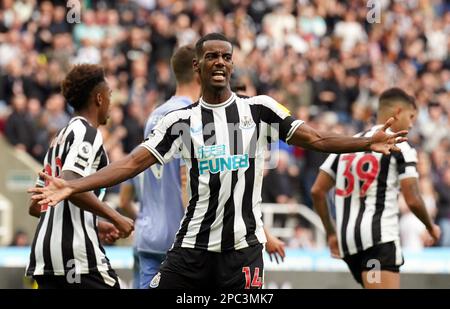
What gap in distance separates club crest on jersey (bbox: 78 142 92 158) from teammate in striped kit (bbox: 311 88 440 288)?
2617mm

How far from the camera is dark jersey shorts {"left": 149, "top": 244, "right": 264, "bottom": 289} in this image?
715 centimetres

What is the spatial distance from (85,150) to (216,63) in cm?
112

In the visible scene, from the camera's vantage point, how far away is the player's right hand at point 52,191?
254 inches

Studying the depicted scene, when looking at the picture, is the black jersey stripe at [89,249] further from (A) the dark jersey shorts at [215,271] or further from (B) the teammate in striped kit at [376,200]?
(B) the teammate in striped kit at [376,200]

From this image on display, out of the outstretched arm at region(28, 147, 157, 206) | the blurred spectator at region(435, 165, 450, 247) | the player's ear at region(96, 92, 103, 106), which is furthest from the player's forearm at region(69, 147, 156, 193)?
the blurred spectator at region(435, 165, 450, 247)

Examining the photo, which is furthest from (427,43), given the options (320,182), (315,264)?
(320,182)

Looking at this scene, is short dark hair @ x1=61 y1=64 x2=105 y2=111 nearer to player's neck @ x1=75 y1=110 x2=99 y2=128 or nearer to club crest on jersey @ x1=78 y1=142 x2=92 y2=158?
player's neck @ x1=75 y1=110 x2=99 y2=128

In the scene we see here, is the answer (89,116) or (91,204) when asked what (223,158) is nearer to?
(91,204)

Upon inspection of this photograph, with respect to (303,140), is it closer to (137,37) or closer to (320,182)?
(320,182)

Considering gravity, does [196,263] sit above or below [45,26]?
below

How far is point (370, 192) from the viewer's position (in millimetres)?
9312

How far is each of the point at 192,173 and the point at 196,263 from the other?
1.96 ft

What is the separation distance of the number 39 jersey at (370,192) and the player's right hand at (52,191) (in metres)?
3.43
